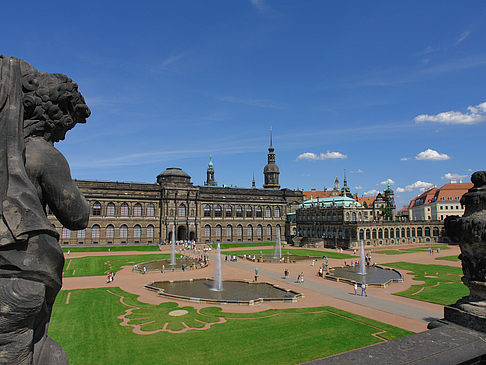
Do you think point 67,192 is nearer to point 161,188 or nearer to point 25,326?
point 25,326

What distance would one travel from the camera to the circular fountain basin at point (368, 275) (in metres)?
34.8

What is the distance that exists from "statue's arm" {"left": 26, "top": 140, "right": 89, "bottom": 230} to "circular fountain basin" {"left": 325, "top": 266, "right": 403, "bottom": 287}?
3390 centimetres

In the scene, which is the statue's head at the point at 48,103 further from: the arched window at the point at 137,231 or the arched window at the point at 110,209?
the arched window at the point at 137,231

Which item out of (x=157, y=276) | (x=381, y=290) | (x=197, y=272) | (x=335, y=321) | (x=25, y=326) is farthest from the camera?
(x=197, y=272)

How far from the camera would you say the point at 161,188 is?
85.4 meters

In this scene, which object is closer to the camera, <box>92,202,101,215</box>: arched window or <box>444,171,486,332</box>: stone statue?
<box>444,171,486,332</box>: stone statue

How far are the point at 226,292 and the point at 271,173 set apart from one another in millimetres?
89743

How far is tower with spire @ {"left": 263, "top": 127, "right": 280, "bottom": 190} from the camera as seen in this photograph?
117 meters

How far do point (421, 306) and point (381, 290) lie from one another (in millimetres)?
6441

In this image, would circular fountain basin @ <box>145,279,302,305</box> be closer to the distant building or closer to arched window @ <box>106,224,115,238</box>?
arched window @ <box>106,224,115,238</box>

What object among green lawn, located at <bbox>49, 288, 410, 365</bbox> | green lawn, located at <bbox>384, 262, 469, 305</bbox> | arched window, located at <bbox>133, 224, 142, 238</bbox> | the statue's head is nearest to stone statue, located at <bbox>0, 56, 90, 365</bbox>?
the statue's head

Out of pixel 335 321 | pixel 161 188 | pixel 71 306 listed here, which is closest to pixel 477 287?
pixel 335 321

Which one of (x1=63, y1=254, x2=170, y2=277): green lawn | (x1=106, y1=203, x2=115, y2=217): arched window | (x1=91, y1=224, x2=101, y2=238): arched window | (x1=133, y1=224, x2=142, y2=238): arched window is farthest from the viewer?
(x1=133, y1=224, x2=142, y2=238): arched window

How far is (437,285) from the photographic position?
3206 cm
